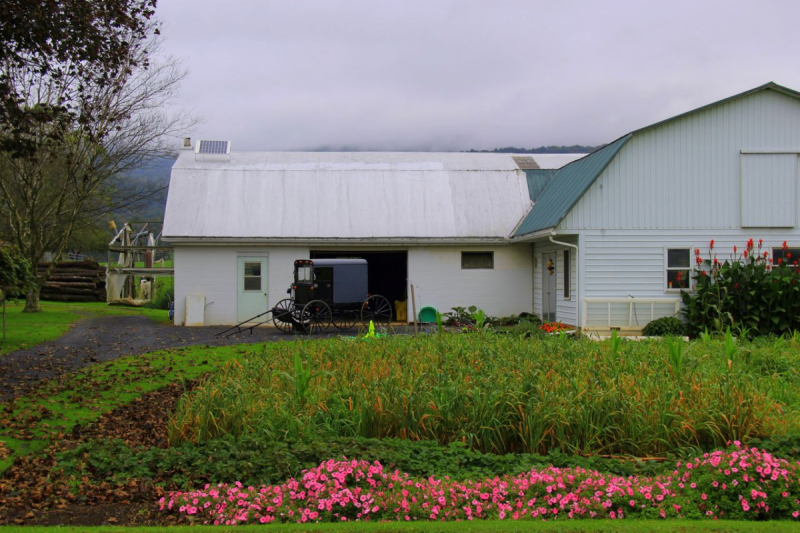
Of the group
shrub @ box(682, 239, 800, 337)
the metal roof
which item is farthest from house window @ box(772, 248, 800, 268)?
the metal roof

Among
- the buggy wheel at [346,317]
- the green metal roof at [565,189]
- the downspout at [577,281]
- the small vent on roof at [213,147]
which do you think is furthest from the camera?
the small vent on roof at [213,147]

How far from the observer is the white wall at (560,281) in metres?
18.9

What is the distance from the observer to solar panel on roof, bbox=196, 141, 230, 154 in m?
25.8

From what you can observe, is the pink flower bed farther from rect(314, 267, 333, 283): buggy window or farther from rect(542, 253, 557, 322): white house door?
rect(542, 253, 557, 322): white house door

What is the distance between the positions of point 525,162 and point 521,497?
21355 millimetres

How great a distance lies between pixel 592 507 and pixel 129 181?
96.7 feet

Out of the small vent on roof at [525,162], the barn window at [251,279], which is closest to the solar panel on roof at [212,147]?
the barn window at [251,279]

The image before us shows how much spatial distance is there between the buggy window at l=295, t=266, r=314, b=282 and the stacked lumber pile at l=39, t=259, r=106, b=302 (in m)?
20.3

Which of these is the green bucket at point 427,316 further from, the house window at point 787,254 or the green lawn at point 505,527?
the green lawn at point 505,527

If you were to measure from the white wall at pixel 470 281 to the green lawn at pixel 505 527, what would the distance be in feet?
57.5

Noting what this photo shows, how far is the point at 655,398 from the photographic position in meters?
7.74

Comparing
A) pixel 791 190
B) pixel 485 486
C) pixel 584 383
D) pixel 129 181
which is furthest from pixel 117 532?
pixel 129 181

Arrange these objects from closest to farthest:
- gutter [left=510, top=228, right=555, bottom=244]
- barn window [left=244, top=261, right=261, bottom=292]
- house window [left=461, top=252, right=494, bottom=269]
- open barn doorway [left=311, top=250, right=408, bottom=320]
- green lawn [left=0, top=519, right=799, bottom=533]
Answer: green lawn [left=0, top=519, right=799, bottom=533] < gutter [left=510, top=228, right=555, bottom=244] < barn window [left=244, top=261, right=261, bottom=292] < house window [left=461, top=252, right=494, bottom=269] < open barn doorway [left=311, top=250, right=408, bottom=320]

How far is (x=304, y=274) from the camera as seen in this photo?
1966cm
